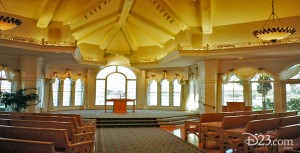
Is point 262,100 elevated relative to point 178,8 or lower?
lower

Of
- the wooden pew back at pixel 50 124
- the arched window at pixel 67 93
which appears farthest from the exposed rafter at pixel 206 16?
the arched window at pixel 67 93

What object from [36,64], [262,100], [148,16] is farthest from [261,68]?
[36,64]

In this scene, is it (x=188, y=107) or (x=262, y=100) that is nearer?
(x=262, y=100)

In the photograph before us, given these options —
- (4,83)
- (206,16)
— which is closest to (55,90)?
(4,83)

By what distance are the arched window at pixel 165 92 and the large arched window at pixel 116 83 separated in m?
1.91

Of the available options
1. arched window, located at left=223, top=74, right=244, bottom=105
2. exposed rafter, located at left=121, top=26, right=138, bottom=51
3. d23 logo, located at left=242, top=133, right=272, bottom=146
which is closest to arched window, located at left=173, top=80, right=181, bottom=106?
exposed rafter, located at left=121, top=26, right=138, bottom=51

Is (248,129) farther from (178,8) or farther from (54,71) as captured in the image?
(54,71)

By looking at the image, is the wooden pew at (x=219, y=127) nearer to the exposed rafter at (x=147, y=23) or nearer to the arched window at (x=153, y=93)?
the exposed rafter at (x=147, y=23)

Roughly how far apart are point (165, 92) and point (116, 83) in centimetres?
339

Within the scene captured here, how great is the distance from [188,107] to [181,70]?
2.41m

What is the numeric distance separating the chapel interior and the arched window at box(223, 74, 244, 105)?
0.05 m

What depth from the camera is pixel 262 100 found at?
40.5 feet

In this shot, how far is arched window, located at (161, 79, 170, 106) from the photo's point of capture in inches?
664

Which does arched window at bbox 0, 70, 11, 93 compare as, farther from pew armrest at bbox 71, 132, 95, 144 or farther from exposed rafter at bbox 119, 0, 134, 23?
pew armrest at bbox 71, 132, 95, 144
